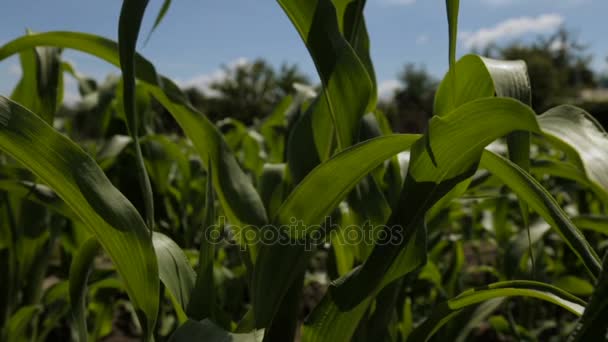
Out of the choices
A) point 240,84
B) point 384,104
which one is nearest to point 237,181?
point 384,104

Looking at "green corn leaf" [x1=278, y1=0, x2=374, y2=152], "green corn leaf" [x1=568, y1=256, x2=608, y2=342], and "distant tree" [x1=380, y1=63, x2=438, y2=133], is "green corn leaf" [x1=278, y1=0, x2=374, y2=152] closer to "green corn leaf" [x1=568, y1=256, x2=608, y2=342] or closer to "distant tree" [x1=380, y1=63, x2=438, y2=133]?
"green corn leaf" [x1=568, y1=256, x2=608, y2=342]

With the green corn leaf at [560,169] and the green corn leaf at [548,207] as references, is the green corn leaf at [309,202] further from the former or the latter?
the green corn leaf at [560,169]

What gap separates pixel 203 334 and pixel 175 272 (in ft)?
0.47

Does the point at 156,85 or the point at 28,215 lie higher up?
the point at 156,85

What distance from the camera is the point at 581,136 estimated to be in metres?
0.36

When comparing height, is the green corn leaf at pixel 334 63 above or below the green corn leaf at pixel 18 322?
above

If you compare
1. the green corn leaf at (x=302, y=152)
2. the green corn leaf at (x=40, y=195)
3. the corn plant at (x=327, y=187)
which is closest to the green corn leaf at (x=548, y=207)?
the corn plant at (x=327, y=187)

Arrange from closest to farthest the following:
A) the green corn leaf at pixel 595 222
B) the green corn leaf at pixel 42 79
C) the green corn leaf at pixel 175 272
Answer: the green corn leaf at pixel 175 272
the green corn leaf at pixel 595 222
the green corn leaf at pixel 42 79

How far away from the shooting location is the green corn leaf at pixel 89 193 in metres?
0.42

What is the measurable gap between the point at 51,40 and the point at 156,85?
143mm

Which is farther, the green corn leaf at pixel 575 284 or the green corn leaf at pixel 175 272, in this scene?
the green corn leaf at pixel 575 284

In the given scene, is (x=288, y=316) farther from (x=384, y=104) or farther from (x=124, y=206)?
(x=384, y=104)

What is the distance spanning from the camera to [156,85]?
56cm

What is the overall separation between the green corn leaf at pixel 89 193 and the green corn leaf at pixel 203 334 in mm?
64
